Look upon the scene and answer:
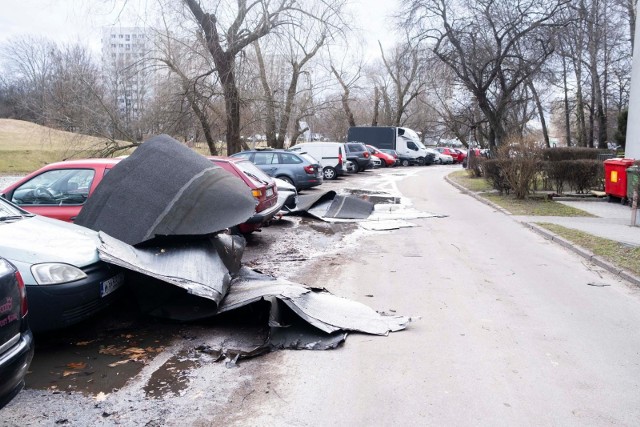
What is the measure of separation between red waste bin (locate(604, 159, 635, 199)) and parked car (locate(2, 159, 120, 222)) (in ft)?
48.5

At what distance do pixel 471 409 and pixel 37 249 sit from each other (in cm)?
360

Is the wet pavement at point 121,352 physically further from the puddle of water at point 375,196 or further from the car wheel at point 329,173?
the car wheel at point 329,173

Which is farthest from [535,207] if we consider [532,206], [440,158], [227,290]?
[440,158]

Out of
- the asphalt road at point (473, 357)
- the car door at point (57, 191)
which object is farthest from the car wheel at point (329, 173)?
the car door at point (57, 191)

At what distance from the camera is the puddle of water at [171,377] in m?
4.14

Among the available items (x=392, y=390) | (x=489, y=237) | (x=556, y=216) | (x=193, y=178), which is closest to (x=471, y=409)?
(x=392, y=390)

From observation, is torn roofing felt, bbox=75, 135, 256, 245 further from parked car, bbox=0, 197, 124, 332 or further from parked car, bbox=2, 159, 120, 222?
parked car, bbox=2, 159, 120, 222

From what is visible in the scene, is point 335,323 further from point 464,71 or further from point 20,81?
point 20,81

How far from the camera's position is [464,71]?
26969mm

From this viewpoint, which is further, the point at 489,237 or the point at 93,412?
the point at 489,237

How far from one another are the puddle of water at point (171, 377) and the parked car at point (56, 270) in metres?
0.86

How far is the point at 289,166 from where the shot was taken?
20.6 metres

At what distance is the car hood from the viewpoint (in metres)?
4.48

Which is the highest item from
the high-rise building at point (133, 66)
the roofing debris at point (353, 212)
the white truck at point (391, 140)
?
the high-rise building at point (133, 66)
